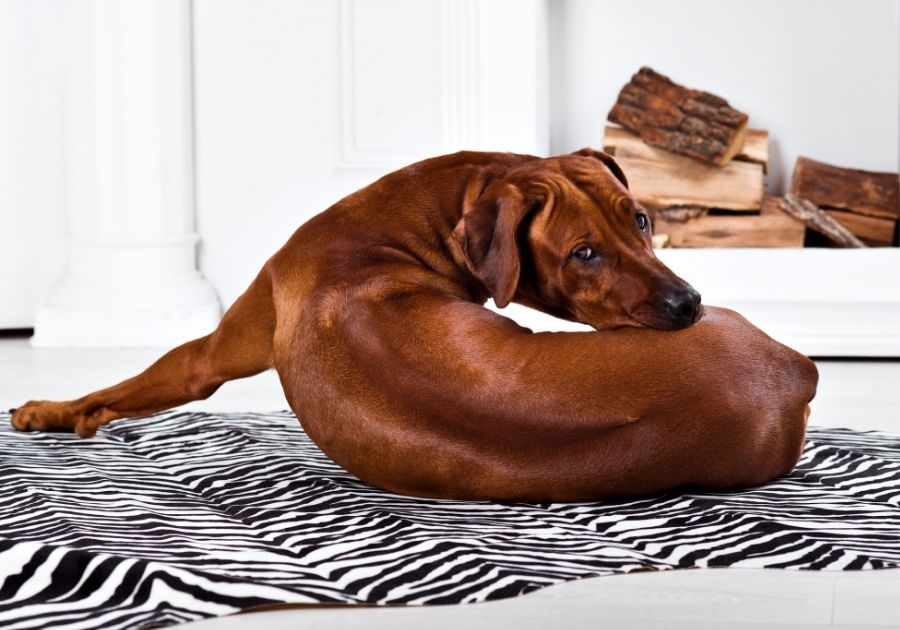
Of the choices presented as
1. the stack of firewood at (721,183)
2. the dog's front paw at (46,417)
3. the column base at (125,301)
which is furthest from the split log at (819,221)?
the dog's front paw at (46,417)

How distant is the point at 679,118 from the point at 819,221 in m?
0.56

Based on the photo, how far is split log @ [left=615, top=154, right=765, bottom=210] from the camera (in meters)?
3.92

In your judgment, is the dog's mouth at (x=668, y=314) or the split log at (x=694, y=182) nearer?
the dog's mouth at (x=668, y=314)

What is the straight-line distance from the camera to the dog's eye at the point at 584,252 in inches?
69.4

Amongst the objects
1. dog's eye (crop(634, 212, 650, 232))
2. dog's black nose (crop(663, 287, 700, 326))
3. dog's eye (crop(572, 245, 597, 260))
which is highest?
dog's eye (crop(634, 212, 650, 232))

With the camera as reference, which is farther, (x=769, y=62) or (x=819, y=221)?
(x=769, y=62)

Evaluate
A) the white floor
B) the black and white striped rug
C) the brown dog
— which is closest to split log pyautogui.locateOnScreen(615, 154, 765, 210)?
the black and white striped rug

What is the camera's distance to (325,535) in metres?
1.59

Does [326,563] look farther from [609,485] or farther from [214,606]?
[609,485]

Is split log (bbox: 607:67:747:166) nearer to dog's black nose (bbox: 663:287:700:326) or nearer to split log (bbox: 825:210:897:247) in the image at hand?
split log (bbox: 825:210:897:247)

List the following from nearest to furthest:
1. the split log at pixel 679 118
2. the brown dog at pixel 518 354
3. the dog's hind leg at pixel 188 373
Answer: the brown dog at pixel 518 354 < the dog's hind leg at pixel 188 373 < the split log at pixel 679 118

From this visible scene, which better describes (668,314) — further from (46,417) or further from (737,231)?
(737,231)

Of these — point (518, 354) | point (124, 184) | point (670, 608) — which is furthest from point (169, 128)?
point (670, 608)

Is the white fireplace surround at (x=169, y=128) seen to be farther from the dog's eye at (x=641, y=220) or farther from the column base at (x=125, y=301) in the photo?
the dog's eye at (x=641, y=220)
